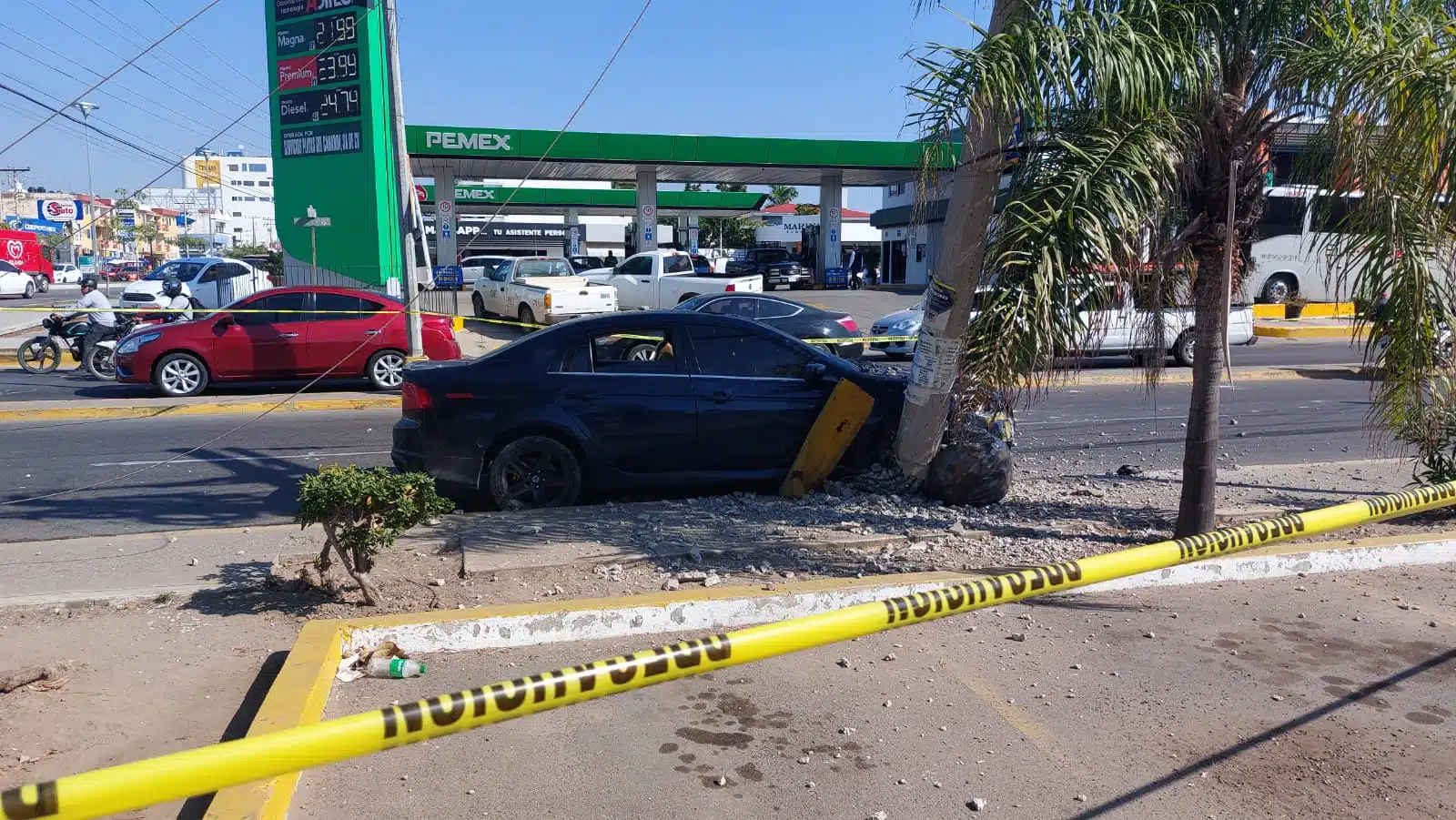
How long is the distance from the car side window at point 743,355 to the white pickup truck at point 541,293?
15.5 m

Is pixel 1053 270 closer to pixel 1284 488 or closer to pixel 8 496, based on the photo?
pixel 1284 488

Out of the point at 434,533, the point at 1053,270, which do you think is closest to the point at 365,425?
the point at 434,533

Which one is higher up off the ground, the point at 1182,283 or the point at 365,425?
the point at 1182,283

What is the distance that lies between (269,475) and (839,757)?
732 cm

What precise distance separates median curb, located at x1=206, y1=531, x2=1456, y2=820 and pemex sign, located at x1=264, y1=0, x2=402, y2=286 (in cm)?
2028

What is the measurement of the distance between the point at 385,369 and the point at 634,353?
8626mm

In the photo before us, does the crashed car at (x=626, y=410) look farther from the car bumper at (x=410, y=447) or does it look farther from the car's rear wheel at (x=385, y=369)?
the car's rear wheel at (x=385, y=369)

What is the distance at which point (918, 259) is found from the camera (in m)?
49.3

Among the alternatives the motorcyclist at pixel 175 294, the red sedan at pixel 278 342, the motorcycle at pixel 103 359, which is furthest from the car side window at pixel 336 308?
the motorcyclist at pixel 175 294

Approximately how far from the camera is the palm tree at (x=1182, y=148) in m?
5.80

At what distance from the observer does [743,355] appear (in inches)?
329

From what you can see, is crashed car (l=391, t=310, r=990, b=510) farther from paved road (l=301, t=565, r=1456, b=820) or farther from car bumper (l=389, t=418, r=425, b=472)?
paved road (l=301, t=565, r=1456, b=820)

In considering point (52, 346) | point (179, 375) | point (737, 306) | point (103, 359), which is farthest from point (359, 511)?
point (52, 346)

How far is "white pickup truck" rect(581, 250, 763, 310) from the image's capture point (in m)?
26.2
